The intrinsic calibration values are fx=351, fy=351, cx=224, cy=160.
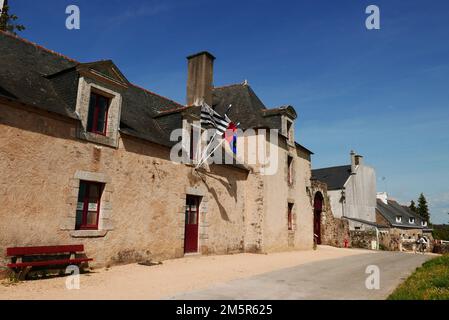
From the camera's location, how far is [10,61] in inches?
354

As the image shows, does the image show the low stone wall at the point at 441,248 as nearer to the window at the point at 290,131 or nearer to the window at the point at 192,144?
the window at the point at 290,131

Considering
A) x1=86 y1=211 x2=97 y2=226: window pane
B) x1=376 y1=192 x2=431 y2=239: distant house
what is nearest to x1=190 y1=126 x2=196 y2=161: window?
x1=86 y1=211 x2=97 y2=226: window pane

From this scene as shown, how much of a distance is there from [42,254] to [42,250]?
188mm

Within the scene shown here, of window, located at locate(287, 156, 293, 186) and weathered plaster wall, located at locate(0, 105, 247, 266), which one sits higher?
window, located at locate(287, 156, 293, 186)

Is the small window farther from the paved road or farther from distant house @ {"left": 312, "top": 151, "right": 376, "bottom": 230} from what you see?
distant house @ {"left": 312, "top": 151, "right": 376, "bottom": 230}

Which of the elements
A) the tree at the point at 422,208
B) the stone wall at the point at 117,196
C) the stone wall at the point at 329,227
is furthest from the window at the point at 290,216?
the tree at the point at 422,208

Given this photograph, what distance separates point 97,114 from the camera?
9.44 m

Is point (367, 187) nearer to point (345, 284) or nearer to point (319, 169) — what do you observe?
point (319, 169)

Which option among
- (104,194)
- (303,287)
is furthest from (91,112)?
(303,287)

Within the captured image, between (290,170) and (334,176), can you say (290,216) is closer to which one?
(290,170)

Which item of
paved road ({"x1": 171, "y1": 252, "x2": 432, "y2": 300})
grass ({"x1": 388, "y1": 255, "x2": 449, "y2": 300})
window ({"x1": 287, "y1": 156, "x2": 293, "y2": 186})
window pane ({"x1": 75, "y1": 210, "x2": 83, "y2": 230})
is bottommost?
paved road ({"x1": 171, "y1": 252, "x2": 432, "y2": 300})

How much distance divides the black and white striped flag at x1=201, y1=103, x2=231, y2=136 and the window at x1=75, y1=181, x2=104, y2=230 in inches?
197

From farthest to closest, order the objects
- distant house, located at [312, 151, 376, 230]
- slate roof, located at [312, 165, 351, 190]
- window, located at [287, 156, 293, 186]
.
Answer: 1. slate roof, located at [312, 165, 351, 190]
2. distant house, located at [312, 151, 376, 230]
3. window, located at [287, 156, 293, 186]

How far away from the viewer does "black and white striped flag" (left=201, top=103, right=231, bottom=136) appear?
42.3ft
